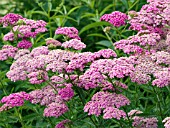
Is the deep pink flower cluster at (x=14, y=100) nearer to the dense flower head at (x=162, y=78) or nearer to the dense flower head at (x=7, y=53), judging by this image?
the dense flower head at (x=7, y=53)

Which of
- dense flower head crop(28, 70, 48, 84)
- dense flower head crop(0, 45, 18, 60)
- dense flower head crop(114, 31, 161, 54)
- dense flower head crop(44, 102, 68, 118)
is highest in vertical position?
dense flower head crop(114, 31, 161, 54)

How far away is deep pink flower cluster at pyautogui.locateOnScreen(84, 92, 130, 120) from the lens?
3.80m

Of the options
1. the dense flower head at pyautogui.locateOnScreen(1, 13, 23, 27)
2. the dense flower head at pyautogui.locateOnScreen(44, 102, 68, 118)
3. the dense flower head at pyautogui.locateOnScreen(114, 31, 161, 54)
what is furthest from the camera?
the dense flower head at pyautogui.locateOnScreen(1, 13, 23, 27)

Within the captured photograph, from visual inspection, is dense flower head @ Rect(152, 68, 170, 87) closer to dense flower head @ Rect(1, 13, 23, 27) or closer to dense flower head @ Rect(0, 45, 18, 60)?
dense flower head @ Rect(0, 45, 18, 60)

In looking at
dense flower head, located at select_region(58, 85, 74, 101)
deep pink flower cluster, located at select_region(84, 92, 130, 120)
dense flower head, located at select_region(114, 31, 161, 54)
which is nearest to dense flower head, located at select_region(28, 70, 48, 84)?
dense flower head, located at select_region(58, 85, 74, 101)

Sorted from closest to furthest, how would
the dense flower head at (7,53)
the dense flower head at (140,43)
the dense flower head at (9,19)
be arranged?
the dense flower head at (140,43) → the dense flower head at (7,53) → the dense flower head at (9,19)

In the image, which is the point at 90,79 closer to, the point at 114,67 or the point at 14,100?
the point at 114,67

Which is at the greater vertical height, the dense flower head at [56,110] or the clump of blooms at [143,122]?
the dense flower head at [56,110]

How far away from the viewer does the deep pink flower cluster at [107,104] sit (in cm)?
380

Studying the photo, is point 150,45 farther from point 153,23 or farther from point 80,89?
point 80,89

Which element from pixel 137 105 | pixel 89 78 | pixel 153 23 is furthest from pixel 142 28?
pixel 89 78

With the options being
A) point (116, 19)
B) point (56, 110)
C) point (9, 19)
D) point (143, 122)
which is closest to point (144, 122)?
point (143, 122)

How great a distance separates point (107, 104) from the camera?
3902 mm

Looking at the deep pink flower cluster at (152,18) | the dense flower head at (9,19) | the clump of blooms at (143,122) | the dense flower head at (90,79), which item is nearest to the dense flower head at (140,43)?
the deep pink flower cluster at (152,18)
